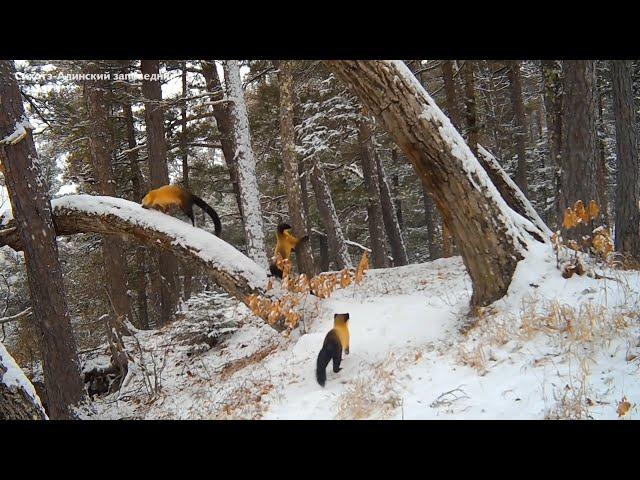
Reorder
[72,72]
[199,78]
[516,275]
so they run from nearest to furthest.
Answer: [516,275]
[72,72]
[199,78]

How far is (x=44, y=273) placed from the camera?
15.8ft

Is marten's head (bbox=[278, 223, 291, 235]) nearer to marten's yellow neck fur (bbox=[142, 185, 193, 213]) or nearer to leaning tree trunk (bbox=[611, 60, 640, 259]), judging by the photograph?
marten's yellow neck fur (bbox=[142, 185, 193, 213])

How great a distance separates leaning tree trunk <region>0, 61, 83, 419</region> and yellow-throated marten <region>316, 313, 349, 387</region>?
3.03m

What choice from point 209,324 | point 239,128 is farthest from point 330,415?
point 239,128

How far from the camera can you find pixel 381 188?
13.4 meters

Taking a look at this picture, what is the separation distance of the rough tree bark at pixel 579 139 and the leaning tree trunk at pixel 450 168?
2140 millimetres

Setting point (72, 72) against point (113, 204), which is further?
point (72, 72)

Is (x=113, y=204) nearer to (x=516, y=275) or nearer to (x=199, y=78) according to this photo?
(x=516, y=275)

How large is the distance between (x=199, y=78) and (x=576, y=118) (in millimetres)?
9345

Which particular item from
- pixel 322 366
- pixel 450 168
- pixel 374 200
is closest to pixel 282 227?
pixel 322 366

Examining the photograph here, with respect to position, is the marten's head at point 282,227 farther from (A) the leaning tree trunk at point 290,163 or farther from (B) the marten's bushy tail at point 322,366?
(B) the marten's bushy tail at point 322,366

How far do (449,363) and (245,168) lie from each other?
5.56m
